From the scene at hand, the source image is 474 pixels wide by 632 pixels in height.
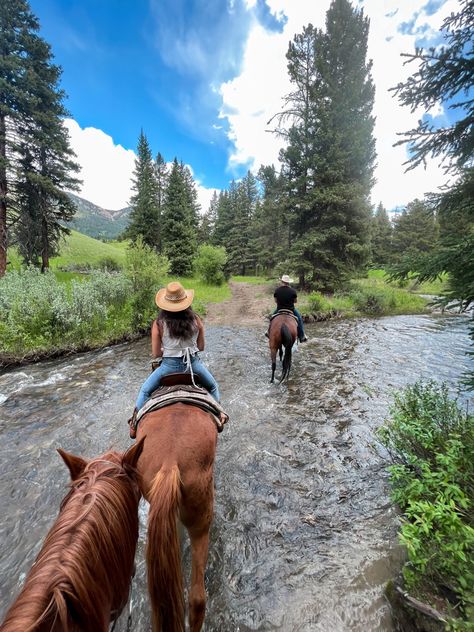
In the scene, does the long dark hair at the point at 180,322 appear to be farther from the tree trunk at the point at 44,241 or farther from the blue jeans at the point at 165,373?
the tree trunk at the point at 44,241

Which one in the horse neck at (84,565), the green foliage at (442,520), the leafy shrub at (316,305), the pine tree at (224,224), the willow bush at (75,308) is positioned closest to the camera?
the horse neck at (84,565)

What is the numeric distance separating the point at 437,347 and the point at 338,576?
365 inches

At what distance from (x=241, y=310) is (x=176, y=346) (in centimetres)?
1275

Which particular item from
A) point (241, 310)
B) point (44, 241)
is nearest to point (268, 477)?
point (241, 310)

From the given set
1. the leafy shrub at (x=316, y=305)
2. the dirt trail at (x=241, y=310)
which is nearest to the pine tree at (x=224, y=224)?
the dirt trail at (x=241, y=310)

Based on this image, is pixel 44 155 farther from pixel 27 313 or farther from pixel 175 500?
pixel 175 500

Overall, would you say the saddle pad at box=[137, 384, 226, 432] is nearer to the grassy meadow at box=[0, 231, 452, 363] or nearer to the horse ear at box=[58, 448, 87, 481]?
the horse ear at box=[58, 448, 87, 481]

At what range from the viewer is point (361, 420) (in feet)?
17.2

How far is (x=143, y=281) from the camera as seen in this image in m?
11.8

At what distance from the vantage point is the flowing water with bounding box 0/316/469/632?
2439 mm

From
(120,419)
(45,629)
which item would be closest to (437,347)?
(120,419)

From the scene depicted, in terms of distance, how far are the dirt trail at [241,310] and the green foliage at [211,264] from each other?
4354mm

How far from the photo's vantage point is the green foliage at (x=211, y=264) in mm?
23250

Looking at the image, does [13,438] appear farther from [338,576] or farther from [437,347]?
[437,347]
